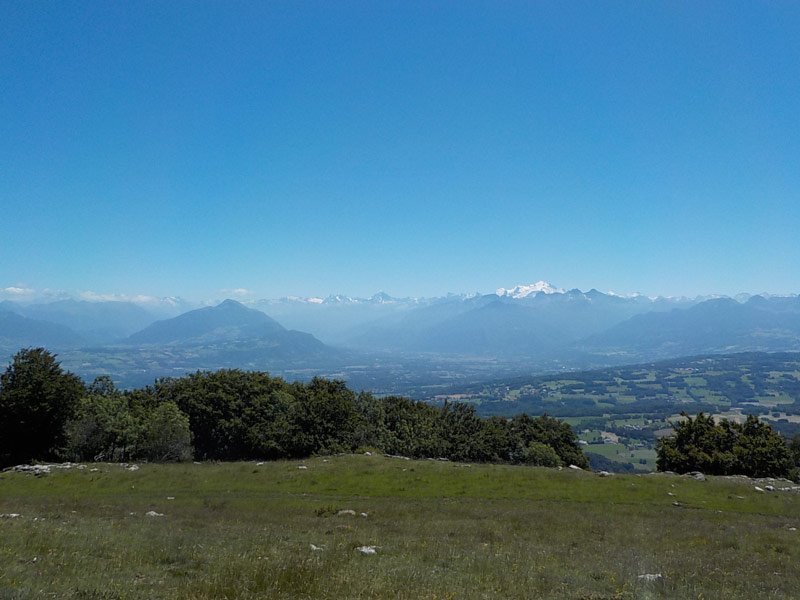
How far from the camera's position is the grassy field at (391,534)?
11.9 metres

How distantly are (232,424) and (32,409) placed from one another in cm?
2011

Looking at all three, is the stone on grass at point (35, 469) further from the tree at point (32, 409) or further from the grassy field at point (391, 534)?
the tree at point (32, 409)

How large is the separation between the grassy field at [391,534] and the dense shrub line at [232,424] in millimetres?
12373

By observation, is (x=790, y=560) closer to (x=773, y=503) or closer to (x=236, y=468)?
(x=773, y=503)

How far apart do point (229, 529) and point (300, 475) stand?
18.3 metres

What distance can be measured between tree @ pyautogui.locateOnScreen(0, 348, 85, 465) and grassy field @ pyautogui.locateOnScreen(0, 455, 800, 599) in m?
16.2

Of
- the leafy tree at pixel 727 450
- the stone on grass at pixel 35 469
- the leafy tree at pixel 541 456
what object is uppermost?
the stone on grass at pixel 35 469

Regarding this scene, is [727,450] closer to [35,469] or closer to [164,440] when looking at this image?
[164,440]

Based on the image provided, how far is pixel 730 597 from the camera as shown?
483 inches

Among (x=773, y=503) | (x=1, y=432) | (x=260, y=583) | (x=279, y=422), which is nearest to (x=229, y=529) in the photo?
(x=260, y=583)

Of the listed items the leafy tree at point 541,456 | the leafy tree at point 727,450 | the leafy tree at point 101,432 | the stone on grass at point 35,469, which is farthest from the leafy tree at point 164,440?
the leafy tree at point 727,450

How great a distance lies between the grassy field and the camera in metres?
11.9

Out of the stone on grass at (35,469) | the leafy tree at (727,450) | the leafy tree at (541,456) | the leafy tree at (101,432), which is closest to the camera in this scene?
the stone on grass at (35,469)

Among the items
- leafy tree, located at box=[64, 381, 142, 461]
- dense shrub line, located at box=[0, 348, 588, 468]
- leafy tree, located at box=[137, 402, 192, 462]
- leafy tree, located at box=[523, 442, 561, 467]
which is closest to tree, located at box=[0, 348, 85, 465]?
dense shrub line, located at box=[0, 348, 588, 468]
